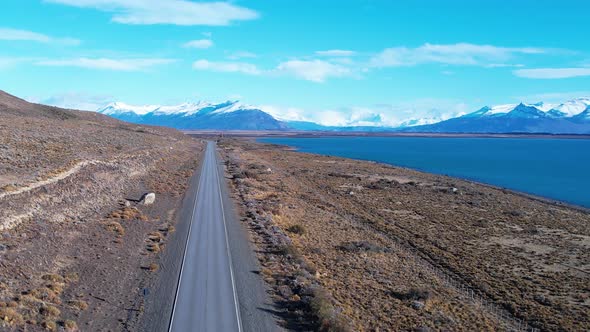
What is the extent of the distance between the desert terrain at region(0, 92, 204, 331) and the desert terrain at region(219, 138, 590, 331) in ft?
25.1

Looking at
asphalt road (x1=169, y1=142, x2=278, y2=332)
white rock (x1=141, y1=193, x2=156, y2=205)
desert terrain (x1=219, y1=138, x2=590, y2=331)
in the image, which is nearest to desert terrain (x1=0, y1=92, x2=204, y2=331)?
white rock (x1=141, y1=193, x2=156, y2=205)

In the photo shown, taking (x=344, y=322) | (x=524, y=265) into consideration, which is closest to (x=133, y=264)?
(x=344, y=322)

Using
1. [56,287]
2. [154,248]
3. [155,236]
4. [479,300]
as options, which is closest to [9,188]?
[155,236]

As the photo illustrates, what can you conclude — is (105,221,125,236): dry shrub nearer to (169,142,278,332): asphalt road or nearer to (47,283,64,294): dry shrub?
(169,142,278,332): asphalt road

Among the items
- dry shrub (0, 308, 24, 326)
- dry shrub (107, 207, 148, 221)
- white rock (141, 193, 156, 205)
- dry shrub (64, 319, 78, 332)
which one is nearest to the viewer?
dry shrub (0, 308, 24, 326)

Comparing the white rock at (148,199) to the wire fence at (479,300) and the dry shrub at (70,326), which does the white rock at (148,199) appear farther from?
the dry shrub at (70,326)

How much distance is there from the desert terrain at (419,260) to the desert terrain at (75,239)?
25.1 ft

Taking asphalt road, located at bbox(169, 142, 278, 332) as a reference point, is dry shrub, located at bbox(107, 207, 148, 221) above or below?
above

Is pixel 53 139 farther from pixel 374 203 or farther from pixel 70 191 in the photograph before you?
pixel 374 203

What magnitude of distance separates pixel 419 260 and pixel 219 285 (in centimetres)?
1737

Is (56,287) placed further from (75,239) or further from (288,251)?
(288,251)

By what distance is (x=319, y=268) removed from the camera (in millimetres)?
31594

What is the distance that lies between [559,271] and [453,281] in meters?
9.51

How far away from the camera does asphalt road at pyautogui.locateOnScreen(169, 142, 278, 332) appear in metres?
21.1
